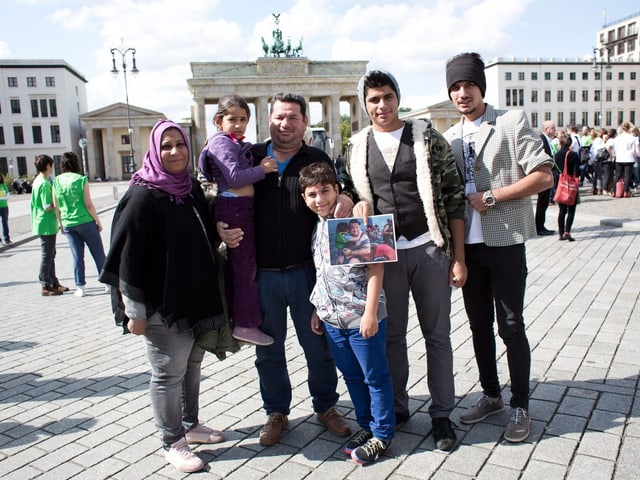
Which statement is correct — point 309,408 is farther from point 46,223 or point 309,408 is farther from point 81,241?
point 46,223

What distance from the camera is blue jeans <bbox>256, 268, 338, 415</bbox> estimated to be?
3.54m

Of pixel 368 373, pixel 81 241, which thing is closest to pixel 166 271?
pixel 368 373

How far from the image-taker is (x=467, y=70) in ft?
11.0

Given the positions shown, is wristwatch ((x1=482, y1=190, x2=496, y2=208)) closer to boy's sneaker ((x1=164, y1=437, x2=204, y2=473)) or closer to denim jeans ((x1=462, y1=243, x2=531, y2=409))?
denim jeans ((x1=462, y1=243, x2=531, y2=409))

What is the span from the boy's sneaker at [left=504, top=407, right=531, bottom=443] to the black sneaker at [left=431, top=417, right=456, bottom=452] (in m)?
0.35

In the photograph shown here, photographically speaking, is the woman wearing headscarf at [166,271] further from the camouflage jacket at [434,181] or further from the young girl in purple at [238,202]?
the camouflage jacket at [434,181]

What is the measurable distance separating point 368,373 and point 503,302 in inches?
39.4

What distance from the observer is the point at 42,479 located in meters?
3.26

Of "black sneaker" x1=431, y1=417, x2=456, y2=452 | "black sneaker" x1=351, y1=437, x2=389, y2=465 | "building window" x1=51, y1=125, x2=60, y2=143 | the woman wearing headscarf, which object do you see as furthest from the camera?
"building window" x1=51, y1=125, x2=60, y2=143

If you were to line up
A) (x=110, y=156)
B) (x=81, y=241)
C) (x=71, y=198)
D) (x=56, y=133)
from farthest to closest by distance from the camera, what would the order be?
(x=56, y=133)
(x=110, y=156)
(x=81, y=241)
(x=71, y=198)

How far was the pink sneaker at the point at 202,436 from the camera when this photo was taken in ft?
11.9

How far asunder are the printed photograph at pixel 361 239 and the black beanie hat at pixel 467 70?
3.36 feet

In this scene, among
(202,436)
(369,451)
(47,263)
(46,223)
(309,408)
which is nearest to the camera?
(369,451)

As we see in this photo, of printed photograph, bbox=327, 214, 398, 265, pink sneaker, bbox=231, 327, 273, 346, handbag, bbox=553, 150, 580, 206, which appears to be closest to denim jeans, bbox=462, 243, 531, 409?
printed photograph, bbox=327, 214, 398, 265
